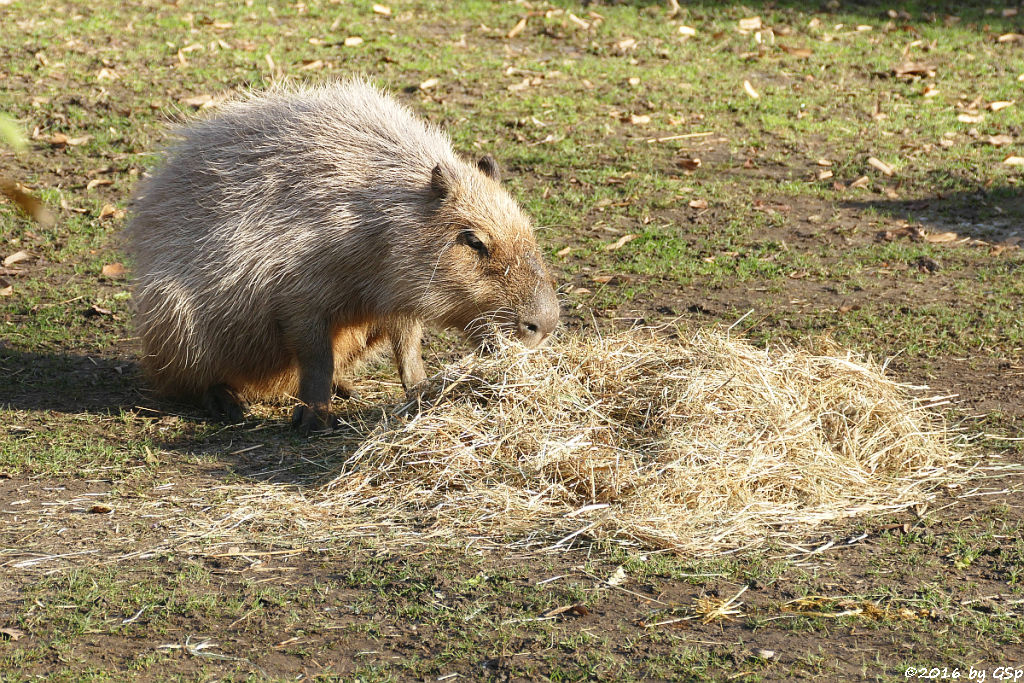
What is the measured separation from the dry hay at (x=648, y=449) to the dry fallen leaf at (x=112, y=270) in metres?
2.61

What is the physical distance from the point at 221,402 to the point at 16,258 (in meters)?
2.31

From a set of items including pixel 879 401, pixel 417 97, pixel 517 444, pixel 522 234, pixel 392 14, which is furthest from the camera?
pixel 392 14

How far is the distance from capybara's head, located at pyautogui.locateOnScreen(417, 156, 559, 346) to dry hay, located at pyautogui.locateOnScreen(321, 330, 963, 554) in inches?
7.5

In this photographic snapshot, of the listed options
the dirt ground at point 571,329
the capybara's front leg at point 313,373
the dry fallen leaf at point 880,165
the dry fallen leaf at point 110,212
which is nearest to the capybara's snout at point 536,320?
the dirt ground at point 571,329

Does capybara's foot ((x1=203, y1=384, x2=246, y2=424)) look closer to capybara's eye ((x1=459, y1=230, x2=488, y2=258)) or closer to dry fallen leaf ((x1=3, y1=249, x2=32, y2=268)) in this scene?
capybara's eye ((x1=459, y1=230, x2=488, y2=258))

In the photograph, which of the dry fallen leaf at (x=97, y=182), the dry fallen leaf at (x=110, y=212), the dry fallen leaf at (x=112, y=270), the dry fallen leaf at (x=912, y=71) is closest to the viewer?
the dry fallen leaf at (x=112, y=270)

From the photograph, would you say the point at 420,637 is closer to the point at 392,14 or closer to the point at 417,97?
the point at 417,97

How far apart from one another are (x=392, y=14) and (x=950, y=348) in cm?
685

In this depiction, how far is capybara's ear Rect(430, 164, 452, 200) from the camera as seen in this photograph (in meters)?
4.91

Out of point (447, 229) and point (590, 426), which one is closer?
point (590, 426)

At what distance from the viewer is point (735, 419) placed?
445cm

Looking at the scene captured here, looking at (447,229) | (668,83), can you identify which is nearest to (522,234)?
(447,229)

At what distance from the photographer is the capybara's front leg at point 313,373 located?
510cm

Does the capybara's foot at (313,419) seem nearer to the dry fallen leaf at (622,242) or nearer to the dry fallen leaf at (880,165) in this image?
the dry fallen leaf at (622,242)
